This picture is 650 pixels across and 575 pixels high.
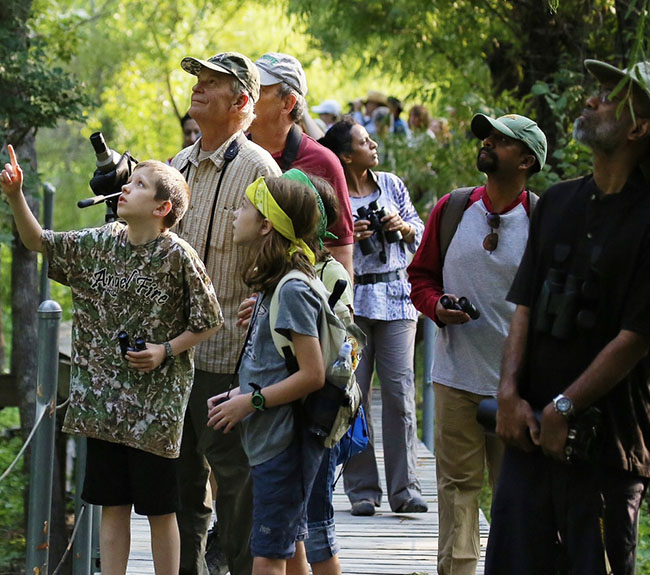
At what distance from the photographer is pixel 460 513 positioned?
4.46 meters

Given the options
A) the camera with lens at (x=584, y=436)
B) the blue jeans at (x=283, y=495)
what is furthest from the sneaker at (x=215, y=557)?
the camera with lens at (x=584, y=436)

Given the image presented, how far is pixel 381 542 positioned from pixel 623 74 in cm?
312

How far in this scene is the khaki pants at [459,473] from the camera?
4.46 m

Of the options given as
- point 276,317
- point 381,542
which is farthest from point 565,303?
point 381,542

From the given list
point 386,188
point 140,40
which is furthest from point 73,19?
point 140,40

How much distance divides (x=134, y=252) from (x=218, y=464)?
2.83ft

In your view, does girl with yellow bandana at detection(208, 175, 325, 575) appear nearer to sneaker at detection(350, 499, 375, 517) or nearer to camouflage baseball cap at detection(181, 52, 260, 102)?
camouflage baseball cap at detection(181, 52, 260, 102)

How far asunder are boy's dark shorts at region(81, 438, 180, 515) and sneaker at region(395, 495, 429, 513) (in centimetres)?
219

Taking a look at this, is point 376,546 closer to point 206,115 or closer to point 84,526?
point 84,526

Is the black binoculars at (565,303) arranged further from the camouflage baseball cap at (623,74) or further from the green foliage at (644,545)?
the green foliage at (644,545)

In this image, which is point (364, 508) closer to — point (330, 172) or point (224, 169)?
point (330, 172)

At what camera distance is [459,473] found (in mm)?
4508

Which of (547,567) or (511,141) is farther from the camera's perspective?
(511,141)

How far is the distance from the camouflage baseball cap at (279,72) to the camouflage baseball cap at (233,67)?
0.33 meters
